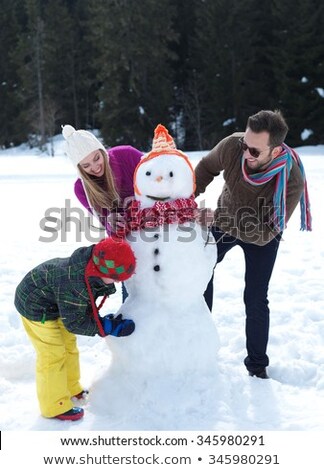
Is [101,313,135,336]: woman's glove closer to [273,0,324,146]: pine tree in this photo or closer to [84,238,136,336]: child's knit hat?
[84,238,136,336]: child's knit hat

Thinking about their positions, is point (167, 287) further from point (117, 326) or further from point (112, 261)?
point (112, 261)

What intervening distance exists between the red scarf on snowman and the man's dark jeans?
321 mm

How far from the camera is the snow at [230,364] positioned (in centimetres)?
243

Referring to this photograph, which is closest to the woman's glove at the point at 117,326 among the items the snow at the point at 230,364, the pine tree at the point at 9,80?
the snow at the point at 230,364

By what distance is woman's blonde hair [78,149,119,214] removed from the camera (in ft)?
8.46

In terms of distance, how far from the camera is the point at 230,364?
302 cm

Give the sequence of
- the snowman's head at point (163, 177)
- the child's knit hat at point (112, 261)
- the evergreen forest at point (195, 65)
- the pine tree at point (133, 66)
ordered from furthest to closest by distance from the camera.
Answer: the pine tree at point (133, 66), the evergreen forest at point (195, 65), the snowman's head at point (163, 177), the child's knit hat at point (112, 261)

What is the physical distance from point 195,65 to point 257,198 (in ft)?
65.5

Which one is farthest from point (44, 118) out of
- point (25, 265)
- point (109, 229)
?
point (109, 229)

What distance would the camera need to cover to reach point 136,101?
19969mm

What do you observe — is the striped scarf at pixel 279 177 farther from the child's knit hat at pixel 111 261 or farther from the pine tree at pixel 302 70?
the pine tree at pixel 302 70

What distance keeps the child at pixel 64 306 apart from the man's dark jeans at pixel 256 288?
0.72 meters

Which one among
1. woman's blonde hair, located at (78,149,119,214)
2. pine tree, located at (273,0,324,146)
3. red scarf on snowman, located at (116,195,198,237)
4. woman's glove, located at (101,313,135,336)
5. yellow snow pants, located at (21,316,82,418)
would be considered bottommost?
yellow snow pants, located at (21,316,82,418)

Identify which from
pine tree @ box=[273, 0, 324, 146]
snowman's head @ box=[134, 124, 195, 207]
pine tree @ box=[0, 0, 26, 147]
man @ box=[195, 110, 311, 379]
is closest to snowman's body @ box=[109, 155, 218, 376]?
snowman's head @ box=[134, 124, 195, 207]
